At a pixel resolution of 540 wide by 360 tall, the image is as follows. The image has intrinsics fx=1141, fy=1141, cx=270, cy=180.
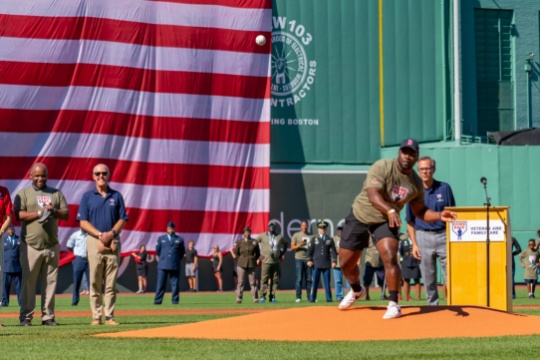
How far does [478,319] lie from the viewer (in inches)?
484

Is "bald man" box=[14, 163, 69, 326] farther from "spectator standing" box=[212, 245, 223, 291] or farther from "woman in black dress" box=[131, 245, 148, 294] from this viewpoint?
"spectator standing" box=[212, 245, 223, 291]

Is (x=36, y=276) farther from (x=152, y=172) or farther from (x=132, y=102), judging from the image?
(x=132, y=102)

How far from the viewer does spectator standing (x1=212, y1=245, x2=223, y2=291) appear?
40.1 meters

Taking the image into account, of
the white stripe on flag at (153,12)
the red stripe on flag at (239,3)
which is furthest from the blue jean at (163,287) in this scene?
the red stripe on flag at (239,3)

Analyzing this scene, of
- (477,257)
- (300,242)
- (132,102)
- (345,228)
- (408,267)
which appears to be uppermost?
(132,102)

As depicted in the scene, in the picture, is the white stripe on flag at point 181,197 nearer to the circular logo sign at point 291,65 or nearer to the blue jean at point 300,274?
the circular logo sign at point 291,65

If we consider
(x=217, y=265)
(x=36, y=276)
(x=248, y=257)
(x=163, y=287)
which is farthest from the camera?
(x=217, y=265)

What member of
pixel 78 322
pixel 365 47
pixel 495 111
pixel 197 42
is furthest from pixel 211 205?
pixel 78 322

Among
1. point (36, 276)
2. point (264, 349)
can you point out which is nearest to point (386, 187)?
point (264, 349)

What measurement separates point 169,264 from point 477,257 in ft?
45.2

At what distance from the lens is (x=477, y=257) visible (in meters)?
15.8

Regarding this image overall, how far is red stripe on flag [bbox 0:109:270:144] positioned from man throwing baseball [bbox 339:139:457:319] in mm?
26852

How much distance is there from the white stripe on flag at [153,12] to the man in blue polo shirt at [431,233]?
25.4 meters

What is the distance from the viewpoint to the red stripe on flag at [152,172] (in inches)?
1506
